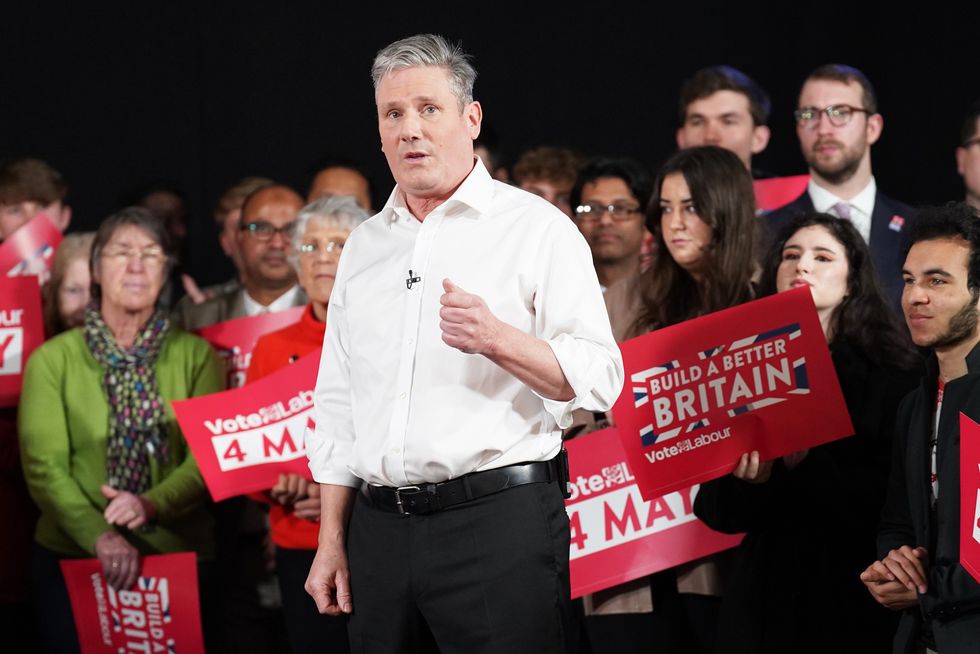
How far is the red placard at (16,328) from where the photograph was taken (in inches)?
160

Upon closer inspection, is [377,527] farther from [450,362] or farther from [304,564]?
[304,564]

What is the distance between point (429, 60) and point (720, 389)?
1.06 m

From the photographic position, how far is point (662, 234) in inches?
139

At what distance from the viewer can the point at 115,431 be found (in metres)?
3.83

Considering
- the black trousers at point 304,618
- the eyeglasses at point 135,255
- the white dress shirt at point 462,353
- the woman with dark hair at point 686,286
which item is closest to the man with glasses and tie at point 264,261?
the eyeglasses at point 135,255

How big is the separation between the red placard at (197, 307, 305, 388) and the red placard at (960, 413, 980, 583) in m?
2.31

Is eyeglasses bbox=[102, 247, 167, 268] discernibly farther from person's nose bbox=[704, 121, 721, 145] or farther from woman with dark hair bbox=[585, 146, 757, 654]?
person's nose bbox=[704, 121, 721, 145]

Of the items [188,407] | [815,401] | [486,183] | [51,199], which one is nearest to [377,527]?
[486,183]

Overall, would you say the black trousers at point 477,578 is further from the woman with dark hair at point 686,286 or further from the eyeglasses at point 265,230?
the eyeglasses at point 265,230

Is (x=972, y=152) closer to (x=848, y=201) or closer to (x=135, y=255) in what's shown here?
(x=848, y=201)

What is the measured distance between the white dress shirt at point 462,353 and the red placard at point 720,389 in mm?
621

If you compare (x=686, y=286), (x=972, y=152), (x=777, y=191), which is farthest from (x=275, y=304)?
(x=972, y=152)

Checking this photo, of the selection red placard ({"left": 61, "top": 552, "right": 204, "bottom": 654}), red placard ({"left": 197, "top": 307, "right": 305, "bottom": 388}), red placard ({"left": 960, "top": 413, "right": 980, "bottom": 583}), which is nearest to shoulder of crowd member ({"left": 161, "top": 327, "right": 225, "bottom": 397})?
red placard ({"left": 197, "top": 307, "right": 305, "bottom": 388})

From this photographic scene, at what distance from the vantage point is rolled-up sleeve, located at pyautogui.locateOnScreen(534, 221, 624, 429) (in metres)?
2.18
